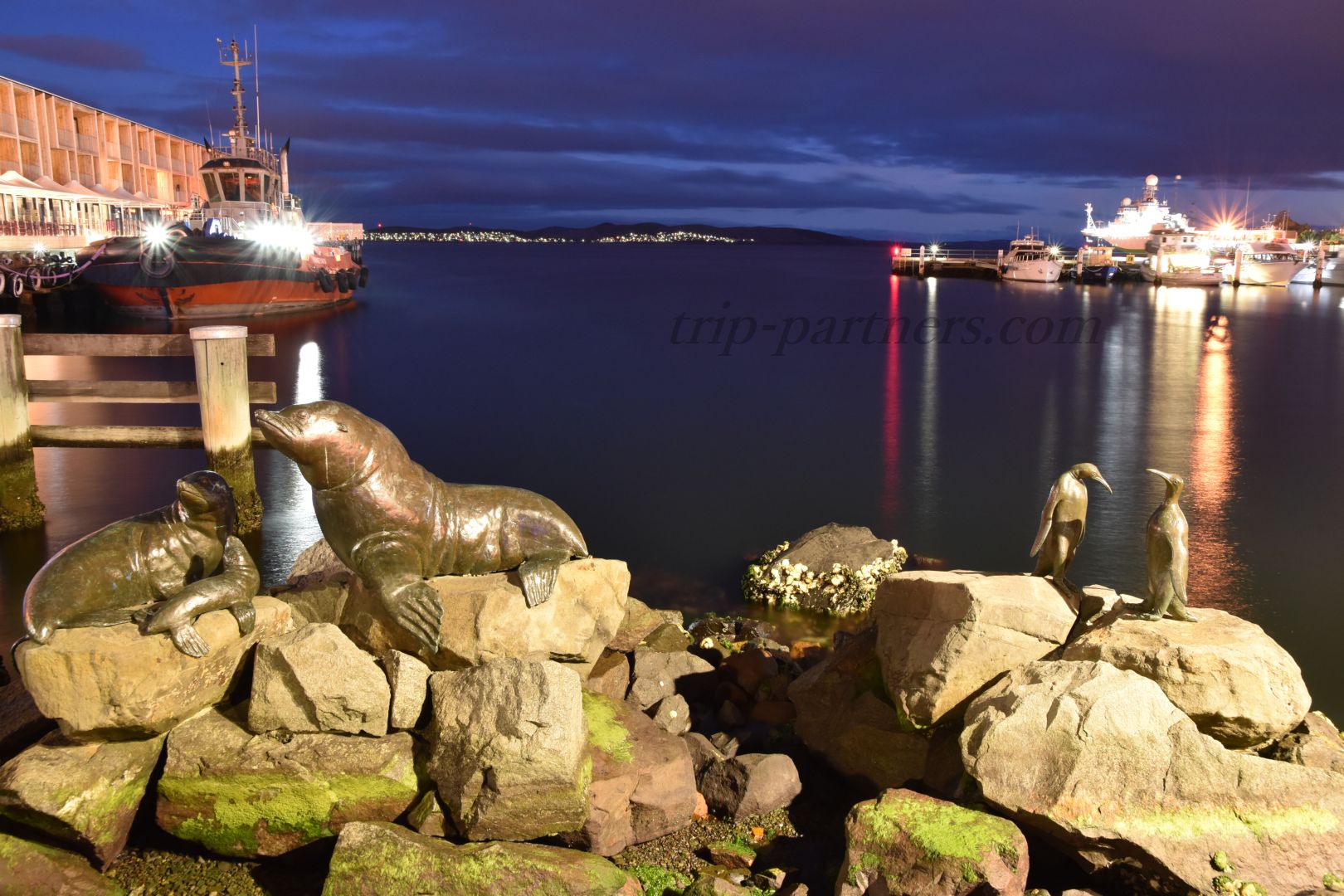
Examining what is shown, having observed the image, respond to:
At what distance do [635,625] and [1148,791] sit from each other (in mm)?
4149

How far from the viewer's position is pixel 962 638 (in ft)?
20.7

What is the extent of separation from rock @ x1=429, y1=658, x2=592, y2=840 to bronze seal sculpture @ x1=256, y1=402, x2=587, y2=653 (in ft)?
2.52

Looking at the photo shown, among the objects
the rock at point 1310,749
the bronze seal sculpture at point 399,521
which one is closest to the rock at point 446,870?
the bronze seal sculpture at point 399,521

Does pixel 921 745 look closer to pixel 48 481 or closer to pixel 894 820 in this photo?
pixel 894 820

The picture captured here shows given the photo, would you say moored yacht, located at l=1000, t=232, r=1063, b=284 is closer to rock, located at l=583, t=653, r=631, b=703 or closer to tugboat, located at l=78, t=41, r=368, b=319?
tugboat, located at l=78, t=41, r=368, b=319

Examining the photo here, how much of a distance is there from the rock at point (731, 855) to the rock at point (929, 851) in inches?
29.6

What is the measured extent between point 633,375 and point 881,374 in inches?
275

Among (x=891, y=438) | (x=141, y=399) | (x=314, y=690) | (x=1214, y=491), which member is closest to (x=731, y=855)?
(x=314, y=690)

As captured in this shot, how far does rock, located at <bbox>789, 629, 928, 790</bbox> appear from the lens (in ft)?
21.6

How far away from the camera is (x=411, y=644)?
639 cm

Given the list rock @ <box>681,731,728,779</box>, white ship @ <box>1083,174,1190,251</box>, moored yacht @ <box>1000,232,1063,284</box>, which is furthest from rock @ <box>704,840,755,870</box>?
white ship @ <box>1083,174,1190,251</box>

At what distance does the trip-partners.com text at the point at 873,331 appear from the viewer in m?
36.7

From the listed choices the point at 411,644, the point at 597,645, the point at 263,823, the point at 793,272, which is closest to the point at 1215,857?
the point at 597,645

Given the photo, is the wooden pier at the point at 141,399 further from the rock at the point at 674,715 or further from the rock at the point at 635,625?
the rock at the point at 674,715
